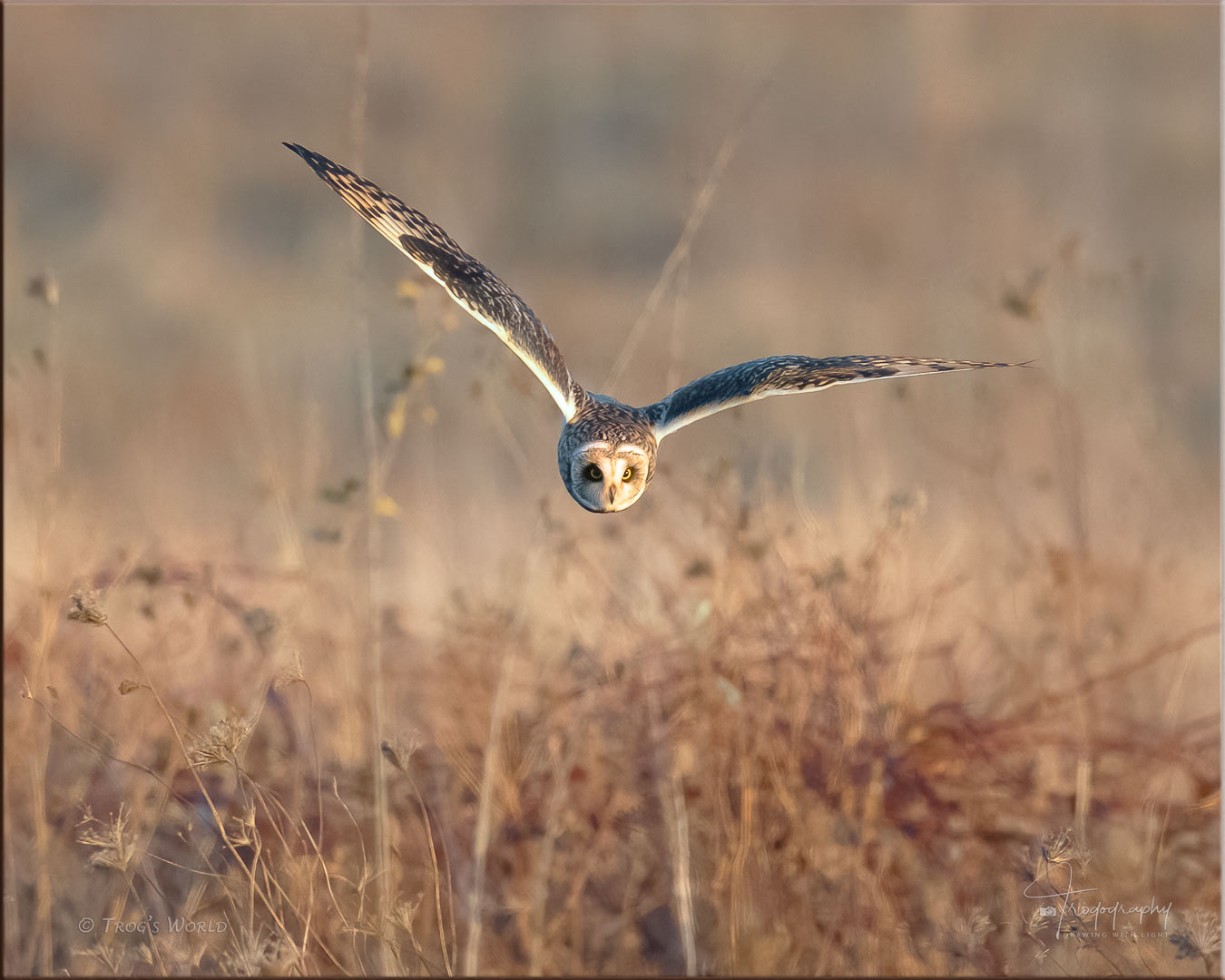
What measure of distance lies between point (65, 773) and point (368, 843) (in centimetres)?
114

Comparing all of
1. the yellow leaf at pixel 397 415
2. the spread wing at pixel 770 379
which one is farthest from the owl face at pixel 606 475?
the yellow leaf at pixel 397 415

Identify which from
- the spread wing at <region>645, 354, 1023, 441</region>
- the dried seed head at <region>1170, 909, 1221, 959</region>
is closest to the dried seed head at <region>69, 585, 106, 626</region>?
the spread wing at <region>645, 354, 1023, 441</region>

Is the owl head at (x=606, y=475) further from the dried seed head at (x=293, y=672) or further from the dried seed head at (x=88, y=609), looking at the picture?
the dried seed head at (x=88, y=609)

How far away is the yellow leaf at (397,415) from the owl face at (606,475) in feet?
1.39

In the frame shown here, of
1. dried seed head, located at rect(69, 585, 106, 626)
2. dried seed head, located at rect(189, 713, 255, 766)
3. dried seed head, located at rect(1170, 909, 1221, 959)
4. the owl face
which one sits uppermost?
the owl face

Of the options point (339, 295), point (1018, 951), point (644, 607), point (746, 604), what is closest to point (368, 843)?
point (644, 607)

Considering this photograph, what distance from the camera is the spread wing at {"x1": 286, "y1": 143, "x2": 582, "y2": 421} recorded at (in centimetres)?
228

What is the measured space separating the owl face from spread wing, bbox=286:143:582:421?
0.20 m

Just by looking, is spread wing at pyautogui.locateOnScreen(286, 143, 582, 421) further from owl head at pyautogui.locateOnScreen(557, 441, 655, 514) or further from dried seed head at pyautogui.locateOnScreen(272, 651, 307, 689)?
dried seed head at pyautogui.locateOnScreen(272, 651, 307, 689)

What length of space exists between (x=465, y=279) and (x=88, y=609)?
3.90 ft

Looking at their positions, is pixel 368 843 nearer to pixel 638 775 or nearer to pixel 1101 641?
pixel 638 775

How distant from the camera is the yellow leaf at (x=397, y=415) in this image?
2.18 m

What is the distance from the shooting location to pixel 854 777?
272 cm

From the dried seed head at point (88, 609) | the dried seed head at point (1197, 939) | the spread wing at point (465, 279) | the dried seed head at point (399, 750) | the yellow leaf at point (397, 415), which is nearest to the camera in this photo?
the dried seed head at point (88, 609)
